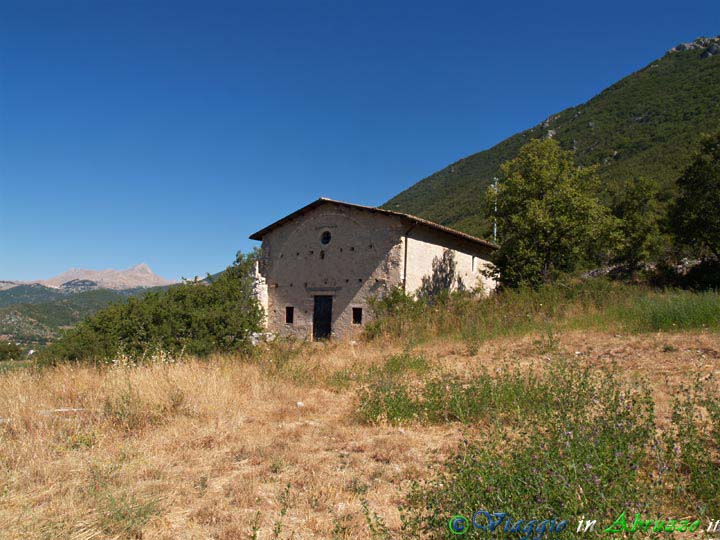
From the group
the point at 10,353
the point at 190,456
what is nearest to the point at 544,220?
the point at 190,456

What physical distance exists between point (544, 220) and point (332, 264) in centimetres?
777

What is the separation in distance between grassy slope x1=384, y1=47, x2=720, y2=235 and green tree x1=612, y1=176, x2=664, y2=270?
20.9 ft

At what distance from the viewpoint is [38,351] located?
8773 mm

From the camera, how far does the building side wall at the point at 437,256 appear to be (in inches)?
609

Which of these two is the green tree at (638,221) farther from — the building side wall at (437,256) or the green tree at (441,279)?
the green tree at (441,279)

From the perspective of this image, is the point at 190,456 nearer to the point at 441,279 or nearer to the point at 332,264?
the point at 332,264

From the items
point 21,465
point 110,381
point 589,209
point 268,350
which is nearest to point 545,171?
point 589,209

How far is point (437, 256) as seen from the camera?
1697 cm

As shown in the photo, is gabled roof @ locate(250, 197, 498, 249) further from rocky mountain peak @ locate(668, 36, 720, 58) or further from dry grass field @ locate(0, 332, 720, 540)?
rocky mountain peak @ locate(668, 36, 720, 58)

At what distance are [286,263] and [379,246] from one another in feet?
13.7

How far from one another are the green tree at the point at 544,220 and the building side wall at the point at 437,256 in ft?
5.34

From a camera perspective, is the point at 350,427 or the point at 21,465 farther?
the point at 350,427

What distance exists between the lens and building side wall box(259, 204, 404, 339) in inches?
604

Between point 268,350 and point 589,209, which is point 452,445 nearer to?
point 268,350
